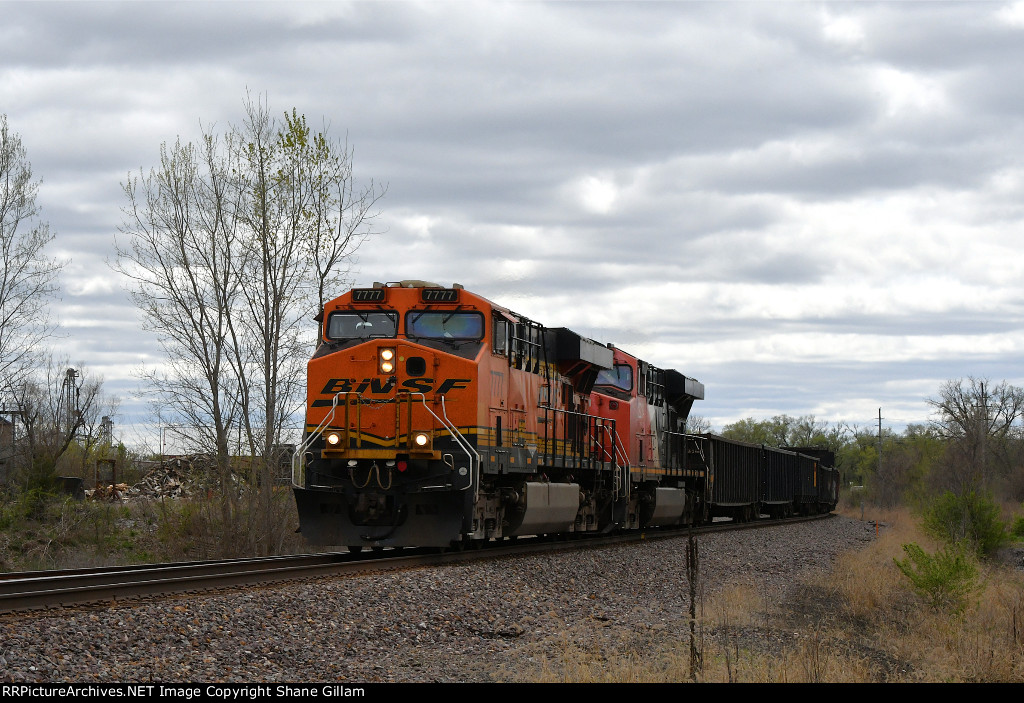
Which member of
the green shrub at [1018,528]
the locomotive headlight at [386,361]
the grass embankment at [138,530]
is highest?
the locomotive headlight at [386,361]

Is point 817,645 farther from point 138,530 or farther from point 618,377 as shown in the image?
point 138,530

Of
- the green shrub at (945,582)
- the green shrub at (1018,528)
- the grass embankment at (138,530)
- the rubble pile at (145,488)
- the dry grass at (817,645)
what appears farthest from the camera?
the green shrub at (1018,528)

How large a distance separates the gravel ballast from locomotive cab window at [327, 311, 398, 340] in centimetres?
394

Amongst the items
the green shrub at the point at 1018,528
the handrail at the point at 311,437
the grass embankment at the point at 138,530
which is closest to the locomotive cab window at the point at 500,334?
the handrail at the point at 311,437

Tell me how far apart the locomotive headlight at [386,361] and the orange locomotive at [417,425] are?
0.02 m

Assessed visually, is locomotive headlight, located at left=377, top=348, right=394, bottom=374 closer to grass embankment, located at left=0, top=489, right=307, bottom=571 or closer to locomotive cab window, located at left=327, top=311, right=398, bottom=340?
locomotive cab window, located at left=327, top=311, right=398, bottom=340

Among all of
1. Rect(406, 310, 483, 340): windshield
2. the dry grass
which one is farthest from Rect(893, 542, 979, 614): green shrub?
Rect(406, 310, 483, 340): windshield

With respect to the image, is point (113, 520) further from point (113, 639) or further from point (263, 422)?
point (113, 639)

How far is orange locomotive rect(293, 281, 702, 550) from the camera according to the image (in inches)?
611

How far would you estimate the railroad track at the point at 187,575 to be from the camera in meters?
9.88

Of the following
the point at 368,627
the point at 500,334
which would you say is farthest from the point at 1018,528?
the point at 368,627

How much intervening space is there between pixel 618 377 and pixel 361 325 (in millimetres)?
7996

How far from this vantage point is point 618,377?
2292 cm

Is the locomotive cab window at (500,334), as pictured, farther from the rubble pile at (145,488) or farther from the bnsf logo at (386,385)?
the rubble pile at (145,488)
